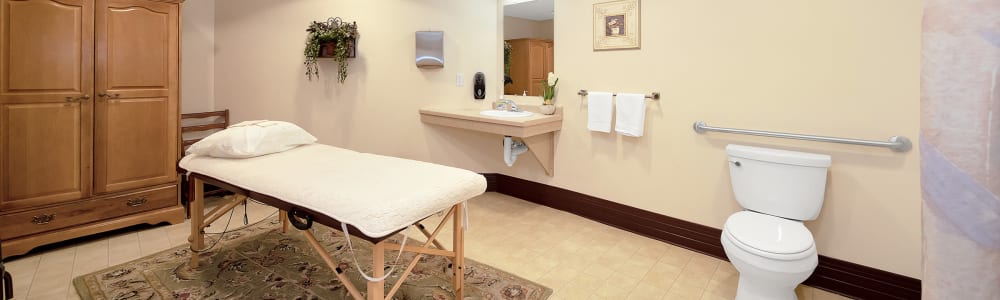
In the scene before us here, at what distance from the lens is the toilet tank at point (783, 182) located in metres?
2.12

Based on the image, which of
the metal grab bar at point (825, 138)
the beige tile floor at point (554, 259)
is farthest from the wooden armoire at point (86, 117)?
the metal grab bar at point (825, 138)

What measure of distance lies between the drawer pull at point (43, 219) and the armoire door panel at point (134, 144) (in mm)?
251

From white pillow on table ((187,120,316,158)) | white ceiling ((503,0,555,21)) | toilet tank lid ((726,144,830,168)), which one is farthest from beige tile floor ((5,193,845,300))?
white ceiling ((503,0,555,21))

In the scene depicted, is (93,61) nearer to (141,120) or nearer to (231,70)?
(141,120)

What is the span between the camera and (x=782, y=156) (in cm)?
216

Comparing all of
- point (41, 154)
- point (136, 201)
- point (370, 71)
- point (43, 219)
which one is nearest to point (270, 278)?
point (136, 201)

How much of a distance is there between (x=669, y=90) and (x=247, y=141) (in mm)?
2363

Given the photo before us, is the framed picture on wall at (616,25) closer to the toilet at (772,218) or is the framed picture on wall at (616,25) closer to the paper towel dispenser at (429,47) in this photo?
the toilet at (772,218)

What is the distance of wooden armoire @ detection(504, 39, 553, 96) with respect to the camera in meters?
3.63

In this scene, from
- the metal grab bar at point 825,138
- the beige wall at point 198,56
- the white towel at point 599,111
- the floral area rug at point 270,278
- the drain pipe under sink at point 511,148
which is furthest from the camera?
the beige wall at point 198,56

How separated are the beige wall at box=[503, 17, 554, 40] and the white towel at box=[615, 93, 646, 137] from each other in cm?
90

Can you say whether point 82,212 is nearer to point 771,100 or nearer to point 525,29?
point 525,29

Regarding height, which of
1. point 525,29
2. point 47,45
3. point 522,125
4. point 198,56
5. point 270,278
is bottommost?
point 270,278

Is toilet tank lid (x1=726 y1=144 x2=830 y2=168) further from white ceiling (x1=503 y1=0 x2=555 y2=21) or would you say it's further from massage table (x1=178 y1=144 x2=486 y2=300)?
white ceiling (x1=503 y1=0 x2=555 y2=21)
